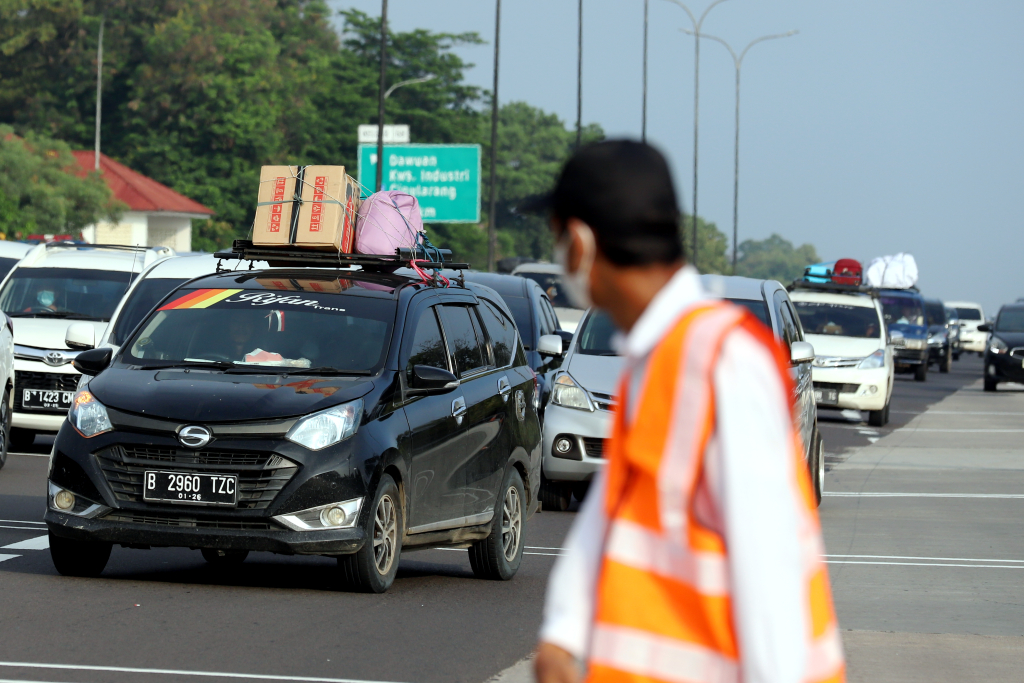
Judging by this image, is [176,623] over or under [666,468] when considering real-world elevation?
under

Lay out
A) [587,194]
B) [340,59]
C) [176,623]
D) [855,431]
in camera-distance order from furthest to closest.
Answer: [340,59] < [855,431] < [176,623] < [587,194]

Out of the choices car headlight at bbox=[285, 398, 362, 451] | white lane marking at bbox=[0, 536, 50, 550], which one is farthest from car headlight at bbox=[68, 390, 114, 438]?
white lane marking at bbox=[0, 536, 50, 550]

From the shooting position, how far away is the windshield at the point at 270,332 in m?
9.02

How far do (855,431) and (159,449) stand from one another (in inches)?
681

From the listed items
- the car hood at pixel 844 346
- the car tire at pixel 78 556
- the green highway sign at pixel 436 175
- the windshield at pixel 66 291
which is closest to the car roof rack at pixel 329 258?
the car tire at pixel 78 556

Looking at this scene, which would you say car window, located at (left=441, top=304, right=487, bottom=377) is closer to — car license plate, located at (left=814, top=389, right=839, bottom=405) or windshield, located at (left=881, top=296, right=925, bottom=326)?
car license plate, located at (left=814, top=389, right=839, bottom=405)

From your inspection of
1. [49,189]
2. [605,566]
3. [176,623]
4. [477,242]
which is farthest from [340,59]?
[605,566]

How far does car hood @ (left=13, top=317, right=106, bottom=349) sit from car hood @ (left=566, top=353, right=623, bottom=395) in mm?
4935

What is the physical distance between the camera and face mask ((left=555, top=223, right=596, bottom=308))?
2467mm

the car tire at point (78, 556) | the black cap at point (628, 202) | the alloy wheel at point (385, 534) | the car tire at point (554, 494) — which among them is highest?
the black cap at point (628, 202)

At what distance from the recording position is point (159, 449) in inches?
326

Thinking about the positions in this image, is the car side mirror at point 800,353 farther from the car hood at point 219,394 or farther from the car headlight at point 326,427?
the car headlight at point 326,427

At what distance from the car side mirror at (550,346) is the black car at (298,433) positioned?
3333 millimetres

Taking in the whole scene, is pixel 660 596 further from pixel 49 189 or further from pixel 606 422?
pixel 49 189
